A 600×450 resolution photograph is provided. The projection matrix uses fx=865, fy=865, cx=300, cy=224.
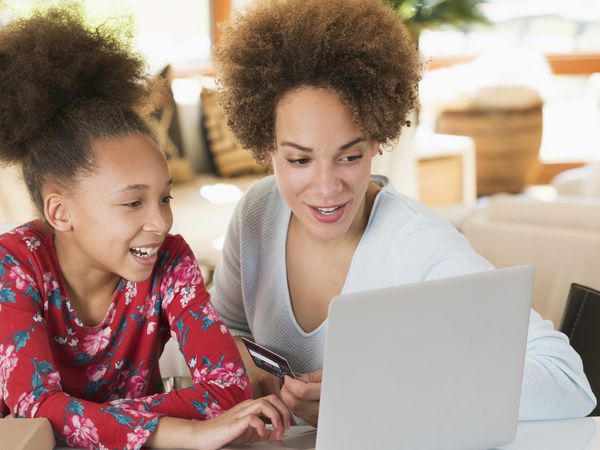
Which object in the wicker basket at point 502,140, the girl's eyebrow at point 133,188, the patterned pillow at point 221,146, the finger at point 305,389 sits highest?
the girl's eyebrow at point 133,188

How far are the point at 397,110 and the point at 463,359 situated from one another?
68 cm

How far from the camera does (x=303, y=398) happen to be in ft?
4.59

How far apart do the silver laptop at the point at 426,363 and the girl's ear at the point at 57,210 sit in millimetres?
659

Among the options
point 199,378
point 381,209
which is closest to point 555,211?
point 381,209

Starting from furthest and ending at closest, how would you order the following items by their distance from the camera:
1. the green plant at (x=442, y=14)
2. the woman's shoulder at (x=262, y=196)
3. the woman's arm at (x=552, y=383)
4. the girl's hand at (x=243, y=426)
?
the green plant at (x=442, y=14) < the woman's shoulder at (x=262, y=196) < the woman's arm at (x=552, y=383) < the girl's hand at (x=243, y=426)

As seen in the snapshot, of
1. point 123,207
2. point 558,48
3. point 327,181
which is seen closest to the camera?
point 123,207

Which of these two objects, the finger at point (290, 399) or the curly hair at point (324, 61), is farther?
the curly hair at point (324, 61)

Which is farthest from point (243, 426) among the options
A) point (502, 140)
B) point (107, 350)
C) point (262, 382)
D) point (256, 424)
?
point (502, 140)

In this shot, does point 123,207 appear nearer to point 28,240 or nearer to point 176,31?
point 28,240

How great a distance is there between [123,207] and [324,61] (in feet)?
1.51

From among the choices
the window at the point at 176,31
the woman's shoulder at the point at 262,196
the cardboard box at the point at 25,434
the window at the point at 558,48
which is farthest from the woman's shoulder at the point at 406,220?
the window at the point at 558,48

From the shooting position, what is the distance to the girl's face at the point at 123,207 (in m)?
1.45

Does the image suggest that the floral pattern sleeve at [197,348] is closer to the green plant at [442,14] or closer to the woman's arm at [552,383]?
the woman's arm at [552,383]

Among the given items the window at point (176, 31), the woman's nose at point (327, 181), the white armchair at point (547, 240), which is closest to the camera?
the woman's nose at point (327, 181)
